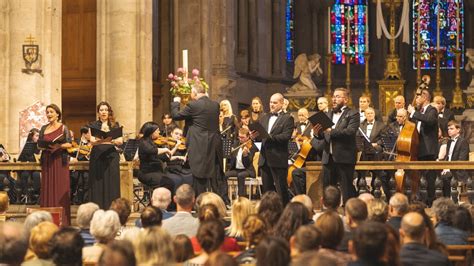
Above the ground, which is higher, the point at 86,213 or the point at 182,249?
the point at 86,213

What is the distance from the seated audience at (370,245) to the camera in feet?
23.7

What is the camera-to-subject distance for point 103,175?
1550 centimetres

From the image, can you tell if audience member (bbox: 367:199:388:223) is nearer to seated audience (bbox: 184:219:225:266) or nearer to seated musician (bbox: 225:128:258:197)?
seated audience (bbox: 184:219:225:266)

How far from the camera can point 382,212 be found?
32.2 feet

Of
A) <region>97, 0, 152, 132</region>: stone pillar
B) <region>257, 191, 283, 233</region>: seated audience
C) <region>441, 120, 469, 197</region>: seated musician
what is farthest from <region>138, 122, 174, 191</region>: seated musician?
<region>257, 191, 283, 233</region>: seated audience

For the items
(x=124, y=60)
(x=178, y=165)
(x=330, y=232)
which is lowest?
(x=330, y=232)

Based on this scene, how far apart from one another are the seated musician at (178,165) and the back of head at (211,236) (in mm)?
8421

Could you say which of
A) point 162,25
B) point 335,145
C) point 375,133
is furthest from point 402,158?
point 162,25

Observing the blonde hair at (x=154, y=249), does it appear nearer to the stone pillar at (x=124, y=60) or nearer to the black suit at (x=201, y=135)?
the black suit at (x=201, y=135)

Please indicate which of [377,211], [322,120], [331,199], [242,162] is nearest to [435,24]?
[242,162]

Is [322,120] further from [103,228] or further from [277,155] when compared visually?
[103,228]

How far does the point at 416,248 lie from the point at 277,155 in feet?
23.3

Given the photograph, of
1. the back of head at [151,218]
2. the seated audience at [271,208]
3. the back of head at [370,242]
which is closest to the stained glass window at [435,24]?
the seated audience at [271,208]

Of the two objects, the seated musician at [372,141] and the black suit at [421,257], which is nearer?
the black suit at [421,257]
